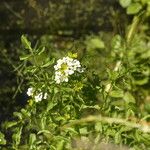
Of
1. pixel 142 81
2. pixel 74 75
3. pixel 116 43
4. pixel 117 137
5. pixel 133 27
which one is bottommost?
pixel 117 137

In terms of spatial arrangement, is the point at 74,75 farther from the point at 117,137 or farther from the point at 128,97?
the point at 128,97

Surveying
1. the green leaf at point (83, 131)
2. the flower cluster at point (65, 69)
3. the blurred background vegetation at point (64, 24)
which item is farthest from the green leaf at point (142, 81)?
the flower cluster at point (65, 69)

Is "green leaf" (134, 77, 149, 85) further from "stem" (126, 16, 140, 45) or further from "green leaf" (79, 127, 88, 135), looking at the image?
"green leaf" (79, 127, 88, 135)

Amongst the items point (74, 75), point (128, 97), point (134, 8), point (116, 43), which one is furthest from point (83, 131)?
point (134, 8)

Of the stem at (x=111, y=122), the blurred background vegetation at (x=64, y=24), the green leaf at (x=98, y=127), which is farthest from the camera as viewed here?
the blurred background vegetation at (x=64, y=24)

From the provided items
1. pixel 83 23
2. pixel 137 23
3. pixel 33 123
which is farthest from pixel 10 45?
pixel 33 123

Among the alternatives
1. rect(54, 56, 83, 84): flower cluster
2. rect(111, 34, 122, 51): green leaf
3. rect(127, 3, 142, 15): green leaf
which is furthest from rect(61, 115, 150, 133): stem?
rect(127, 3, 142, 15): green leaf

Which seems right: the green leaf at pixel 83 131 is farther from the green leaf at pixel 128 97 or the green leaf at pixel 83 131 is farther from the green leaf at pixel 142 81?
the green leaf at pixel 142 81

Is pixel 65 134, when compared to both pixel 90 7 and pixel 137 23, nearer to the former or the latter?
pixel 137 23
